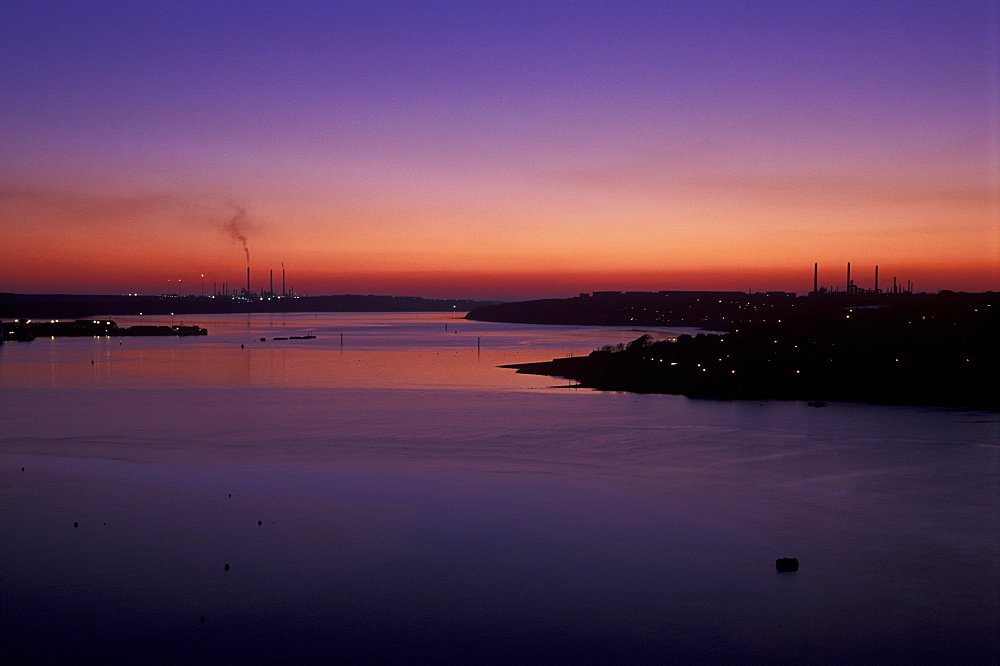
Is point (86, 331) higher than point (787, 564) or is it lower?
higher

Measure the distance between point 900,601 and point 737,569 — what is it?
2.71 meters

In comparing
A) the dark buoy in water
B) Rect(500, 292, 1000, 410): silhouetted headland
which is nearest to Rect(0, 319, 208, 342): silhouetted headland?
Rect(500, 292, 1000, 410): silhouetted headland

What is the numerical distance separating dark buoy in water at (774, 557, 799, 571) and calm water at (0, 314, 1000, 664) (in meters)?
0.22

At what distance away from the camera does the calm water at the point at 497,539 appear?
12133mm

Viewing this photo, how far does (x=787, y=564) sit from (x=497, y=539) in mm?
5594

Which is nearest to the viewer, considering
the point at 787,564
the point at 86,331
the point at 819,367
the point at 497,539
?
the point at 787,564

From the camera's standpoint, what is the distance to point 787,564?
49.6ft

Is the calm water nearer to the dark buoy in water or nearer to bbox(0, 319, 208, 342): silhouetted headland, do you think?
the dark buoy in water

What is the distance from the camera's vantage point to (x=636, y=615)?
13.1 meters

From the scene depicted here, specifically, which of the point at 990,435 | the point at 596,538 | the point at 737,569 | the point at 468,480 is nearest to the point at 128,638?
the point at 596,538

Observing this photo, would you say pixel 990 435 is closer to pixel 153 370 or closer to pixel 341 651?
pixel 341 651

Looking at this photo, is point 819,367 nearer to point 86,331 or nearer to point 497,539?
point 497,539

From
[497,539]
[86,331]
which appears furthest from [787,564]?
[86,331]

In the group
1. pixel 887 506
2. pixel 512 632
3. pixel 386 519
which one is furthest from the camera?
pixel 887 506
